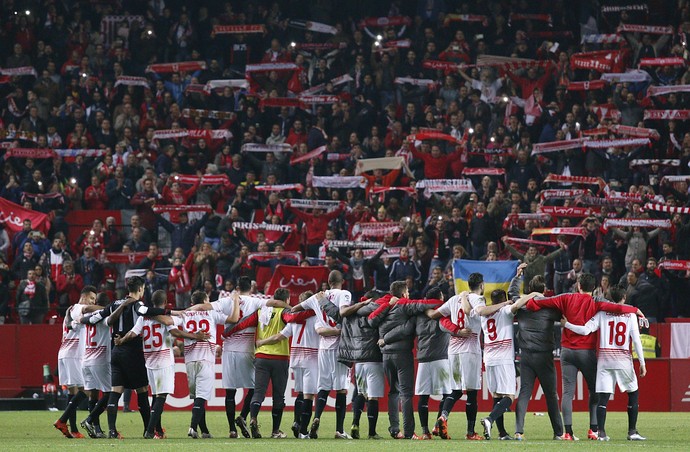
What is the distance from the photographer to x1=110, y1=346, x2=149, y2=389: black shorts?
18.8 metres

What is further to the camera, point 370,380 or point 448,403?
point 370,380

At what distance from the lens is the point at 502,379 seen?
1812 centimetres

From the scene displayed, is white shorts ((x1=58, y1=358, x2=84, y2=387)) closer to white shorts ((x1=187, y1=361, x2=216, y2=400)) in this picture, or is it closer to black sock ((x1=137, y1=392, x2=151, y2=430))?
black sock ((x1=137, y1=392, x2=151, y2=430))

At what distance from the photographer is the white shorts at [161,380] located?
1873 cm

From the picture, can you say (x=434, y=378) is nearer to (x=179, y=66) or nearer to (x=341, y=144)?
(x=341, y=144)

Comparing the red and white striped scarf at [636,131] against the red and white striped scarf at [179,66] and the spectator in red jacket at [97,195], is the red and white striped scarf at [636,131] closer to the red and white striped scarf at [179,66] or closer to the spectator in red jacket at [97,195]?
the red and white striped scarf at [179,66]

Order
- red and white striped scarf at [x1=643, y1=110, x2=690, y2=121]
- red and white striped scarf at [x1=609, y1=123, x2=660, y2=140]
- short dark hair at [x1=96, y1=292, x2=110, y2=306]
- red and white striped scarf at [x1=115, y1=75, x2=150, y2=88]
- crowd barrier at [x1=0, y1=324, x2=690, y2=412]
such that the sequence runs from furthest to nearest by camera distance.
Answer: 1. red and white striped scarf at [x1=115, y1=75, x2=150, y2=88]
2. red and white striped scarf at [x1=643, y1=110, x2=690, y2=121]
3. red and white striped scarf at [x1=609, y1=123, x2=660, y2=140]
4. crowd barrier at [x1=0, y1=324, x2=690, y2=412]
5. short dark hair at [x1=96, y1=292, x2=110, y2=306]

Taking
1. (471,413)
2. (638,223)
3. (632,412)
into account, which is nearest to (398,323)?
(471,413)

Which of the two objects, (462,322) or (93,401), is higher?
(462,322)

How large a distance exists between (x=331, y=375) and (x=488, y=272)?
772cm

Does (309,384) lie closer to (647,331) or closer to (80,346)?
(80,346)

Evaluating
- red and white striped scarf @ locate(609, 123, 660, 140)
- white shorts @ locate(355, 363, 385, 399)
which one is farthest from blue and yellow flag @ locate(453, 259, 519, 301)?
white shorts @ locate(355, 363, 385, 399)

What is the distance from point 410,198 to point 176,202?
5.56 meters

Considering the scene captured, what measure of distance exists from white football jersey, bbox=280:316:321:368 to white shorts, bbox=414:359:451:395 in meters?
1.61
